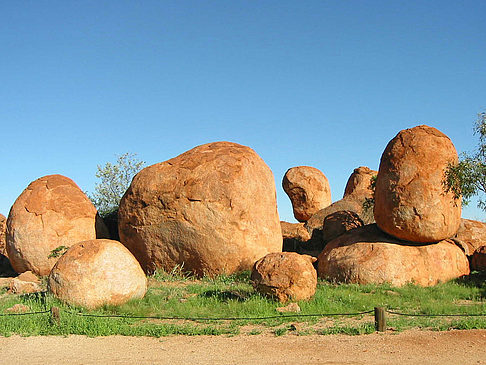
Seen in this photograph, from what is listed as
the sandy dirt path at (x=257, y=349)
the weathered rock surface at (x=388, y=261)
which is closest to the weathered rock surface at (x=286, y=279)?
the sandy dirt path at (x=257, y=349)

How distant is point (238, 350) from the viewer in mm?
7414

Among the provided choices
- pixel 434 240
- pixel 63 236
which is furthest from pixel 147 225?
pixel 434 240

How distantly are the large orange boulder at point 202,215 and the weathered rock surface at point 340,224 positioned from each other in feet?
8.56

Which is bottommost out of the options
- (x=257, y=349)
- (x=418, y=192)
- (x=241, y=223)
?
(x=257, y=349)

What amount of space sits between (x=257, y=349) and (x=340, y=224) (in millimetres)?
8628

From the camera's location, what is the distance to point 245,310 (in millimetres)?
9289

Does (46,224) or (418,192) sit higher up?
(418,192)

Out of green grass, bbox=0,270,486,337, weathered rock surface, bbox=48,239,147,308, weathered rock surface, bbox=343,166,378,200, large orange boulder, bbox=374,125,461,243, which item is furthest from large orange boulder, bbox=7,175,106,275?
weathered rock surface, bbox=343,166,378,200

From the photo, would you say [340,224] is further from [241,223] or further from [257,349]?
[257,349]

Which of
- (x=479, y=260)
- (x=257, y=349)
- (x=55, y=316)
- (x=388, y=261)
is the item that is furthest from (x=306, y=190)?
(x=257, y=349)

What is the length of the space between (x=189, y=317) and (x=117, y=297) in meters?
1.47

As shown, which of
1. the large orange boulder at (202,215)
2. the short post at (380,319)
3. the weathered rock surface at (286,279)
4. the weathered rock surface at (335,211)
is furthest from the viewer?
the weathered rock surface at (335,211)

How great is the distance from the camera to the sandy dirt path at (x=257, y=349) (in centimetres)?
689

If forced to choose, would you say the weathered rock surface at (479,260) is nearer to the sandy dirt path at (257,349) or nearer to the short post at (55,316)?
the sandy dirt path at (257,349)
